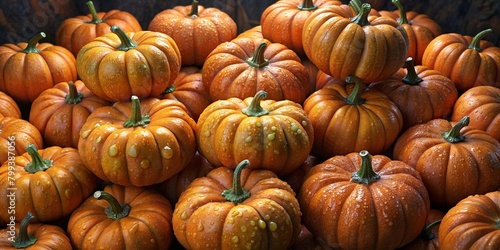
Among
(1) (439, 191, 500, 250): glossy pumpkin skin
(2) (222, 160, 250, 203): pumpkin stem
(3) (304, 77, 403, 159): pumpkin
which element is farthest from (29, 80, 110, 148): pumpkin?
(1) (439, 191, 500, 250): glossy pumpkin skin

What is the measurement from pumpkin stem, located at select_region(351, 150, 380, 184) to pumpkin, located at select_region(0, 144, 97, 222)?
47.7 inches

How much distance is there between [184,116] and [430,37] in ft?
5.54

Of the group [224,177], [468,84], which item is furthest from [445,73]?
[224,177]

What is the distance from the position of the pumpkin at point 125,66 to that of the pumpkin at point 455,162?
125 cm

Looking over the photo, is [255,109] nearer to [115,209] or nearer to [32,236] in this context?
[115,209]

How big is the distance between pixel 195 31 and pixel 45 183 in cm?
134

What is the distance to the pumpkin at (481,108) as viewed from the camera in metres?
2.72

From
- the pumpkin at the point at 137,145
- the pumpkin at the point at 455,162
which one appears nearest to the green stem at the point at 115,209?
the pumpkin at the point at 137,145

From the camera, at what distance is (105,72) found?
2562 millimetres

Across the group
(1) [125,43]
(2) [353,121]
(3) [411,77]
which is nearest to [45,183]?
(1) [125,43]

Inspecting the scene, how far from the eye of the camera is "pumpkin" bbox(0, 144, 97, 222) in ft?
7.79

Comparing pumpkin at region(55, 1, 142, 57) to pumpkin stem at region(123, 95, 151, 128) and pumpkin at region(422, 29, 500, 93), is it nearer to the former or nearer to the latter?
pumpkin stem at region(123, 95, 151, 128)

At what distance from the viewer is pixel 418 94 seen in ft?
9.25

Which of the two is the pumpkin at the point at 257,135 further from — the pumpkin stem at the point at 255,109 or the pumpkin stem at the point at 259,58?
the pumpkin stem at the point at 259,58
